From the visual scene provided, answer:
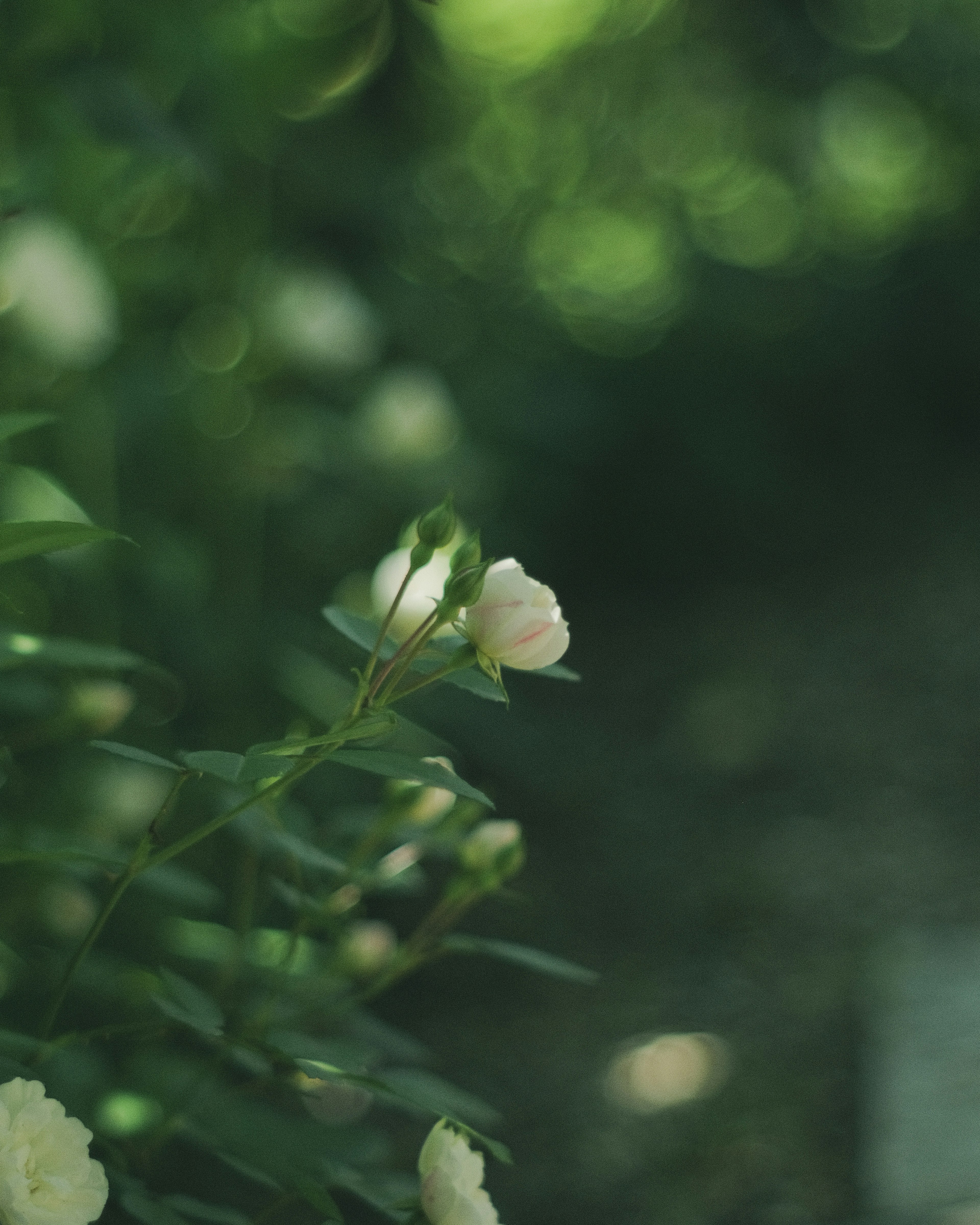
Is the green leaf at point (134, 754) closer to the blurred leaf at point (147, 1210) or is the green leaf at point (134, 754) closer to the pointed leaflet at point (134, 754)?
the pointed leaflet at point (134, 754)

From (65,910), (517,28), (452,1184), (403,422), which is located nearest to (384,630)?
(452,1184)

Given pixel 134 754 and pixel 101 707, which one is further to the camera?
pixel 101 707

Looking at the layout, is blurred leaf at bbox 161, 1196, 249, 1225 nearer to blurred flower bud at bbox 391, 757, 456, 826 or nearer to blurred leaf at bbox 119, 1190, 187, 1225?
blurred leaf at bbox 119, 1190, 187, 1225

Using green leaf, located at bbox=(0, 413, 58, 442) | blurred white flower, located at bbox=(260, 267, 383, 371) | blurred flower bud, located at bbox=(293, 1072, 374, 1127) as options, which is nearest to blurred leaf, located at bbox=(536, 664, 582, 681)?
green leaf, located at bbox=(0, 413, 58, 442)

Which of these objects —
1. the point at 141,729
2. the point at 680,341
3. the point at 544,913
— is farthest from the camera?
the point at 680,341

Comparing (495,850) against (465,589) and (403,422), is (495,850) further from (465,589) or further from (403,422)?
(403,422)

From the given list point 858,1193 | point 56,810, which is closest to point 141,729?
point 56,810

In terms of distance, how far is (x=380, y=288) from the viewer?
6.37ft

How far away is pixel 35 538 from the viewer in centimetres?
41

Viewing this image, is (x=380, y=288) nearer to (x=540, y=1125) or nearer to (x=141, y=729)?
(x=141, y=729)

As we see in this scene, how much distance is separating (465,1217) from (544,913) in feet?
4.51

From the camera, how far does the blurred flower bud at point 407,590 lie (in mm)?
617

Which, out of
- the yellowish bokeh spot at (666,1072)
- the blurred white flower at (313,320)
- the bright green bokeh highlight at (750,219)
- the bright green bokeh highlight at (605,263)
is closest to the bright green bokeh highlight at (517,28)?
the bright green bokeh highlight at (605,263)

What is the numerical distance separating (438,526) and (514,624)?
61 millimetres
